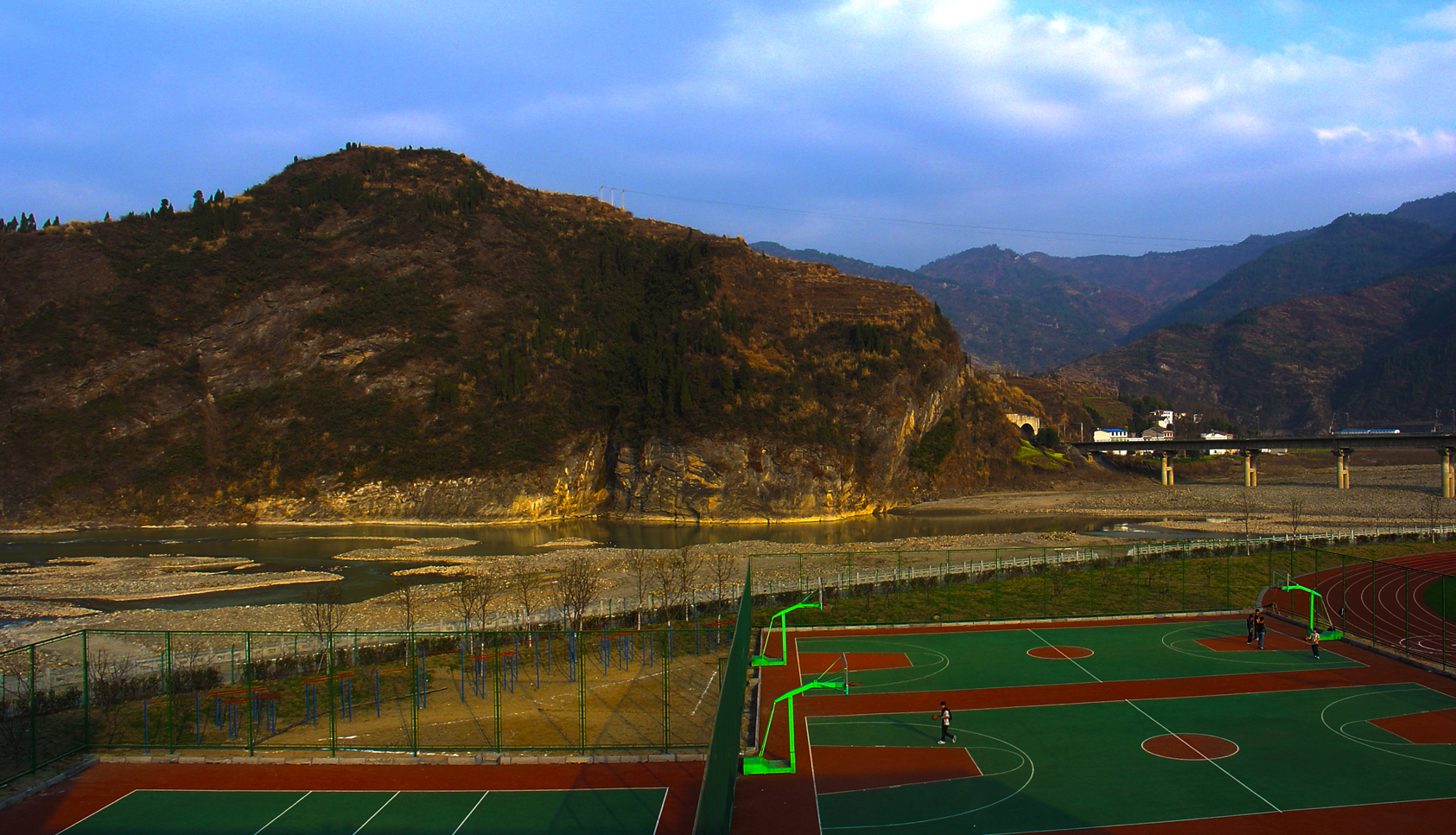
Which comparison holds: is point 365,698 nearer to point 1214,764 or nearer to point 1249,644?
point 1214,764

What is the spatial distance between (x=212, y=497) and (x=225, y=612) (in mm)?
51807

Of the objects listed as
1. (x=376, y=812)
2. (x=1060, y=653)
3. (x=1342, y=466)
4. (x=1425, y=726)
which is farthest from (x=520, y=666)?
(x=1342, y=466)

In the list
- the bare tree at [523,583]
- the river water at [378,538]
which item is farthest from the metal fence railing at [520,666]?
the river water at [378,538]

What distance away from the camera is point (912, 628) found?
34812 millimetres

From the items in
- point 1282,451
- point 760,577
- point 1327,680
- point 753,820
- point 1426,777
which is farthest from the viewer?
point 1282,451

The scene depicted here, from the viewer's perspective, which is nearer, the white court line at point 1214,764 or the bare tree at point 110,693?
the white court line at point 1214,764

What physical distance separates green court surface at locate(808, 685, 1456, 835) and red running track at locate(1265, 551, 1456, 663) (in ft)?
18.4

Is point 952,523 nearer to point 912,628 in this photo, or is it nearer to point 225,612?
point 912,628

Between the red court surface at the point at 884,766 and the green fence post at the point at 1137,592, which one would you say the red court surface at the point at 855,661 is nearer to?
the red court surface at the point at 884,766

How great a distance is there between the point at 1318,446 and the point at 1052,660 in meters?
104

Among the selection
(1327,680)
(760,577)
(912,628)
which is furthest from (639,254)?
(1327,680)

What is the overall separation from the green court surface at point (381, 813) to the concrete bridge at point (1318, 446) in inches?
4121

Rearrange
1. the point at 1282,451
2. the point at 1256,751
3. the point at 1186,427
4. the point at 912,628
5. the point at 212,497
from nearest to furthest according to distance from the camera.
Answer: the point at 1256,751
the point at 912,628
the point at 212,497
the point at 1282,451
the point at 1186,427

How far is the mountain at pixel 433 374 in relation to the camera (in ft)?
282
